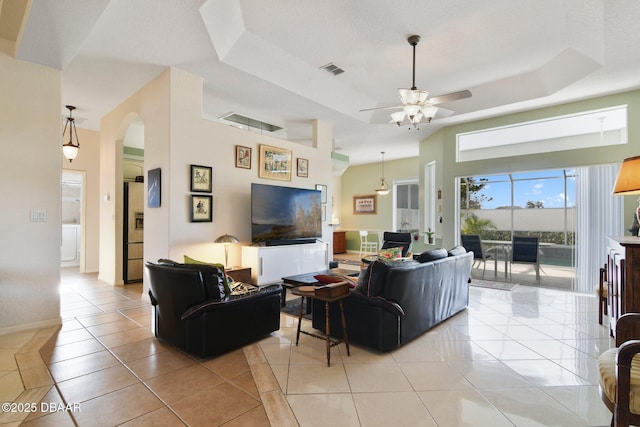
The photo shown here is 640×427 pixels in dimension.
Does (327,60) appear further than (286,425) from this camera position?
Yes

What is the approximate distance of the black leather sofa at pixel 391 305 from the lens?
9.19 ft

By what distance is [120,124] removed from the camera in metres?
5.36

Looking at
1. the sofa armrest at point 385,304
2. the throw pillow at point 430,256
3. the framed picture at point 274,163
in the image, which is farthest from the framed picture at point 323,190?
the sofa armrest at point 385,304

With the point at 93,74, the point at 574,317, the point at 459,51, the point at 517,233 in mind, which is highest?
the point at 459,51

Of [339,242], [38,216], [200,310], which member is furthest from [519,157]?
[38,216]

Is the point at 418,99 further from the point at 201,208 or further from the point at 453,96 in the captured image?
the point at 201,208

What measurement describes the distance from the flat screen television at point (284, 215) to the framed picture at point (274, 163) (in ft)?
1.10

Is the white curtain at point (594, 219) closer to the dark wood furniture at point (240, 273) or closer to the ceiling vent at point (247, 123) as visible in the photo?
the dark wood furniture at point (240, 273)

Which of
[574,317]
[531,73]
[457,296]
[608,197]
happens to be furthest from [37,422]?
[608,197]

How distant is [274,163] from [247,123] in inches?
66.0

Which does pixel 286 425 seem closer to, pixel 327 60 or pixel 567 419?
pixel 567 419

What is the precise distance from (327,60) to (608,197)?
489 centimetres

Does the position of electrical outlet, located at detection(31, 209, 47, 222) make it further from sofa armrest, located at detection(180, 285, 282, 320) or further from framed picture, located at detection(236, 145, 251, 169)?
framed picture, located at detection(236, 145, 251, 169)

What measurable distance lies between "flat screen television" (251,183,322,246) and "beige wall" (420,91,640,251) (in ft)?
9.54
